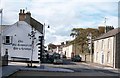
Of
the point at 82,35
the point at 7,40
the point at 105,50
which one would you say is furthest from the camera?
the point at 82,35

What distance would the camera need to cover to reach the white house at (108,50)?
186 feet

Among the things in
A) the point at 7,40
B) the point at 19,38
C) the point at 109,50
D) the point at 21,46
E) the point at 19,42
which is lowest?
the point at 109,50

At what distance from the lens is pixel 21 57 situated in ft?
182

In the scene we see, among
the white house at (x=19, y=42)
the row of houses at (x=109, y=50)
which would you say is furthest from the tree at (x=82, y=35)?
the white house at (x=19, y=42)

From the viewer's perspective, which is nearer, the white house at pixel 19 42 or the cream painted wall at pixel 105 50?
the white house at pixel 19 42

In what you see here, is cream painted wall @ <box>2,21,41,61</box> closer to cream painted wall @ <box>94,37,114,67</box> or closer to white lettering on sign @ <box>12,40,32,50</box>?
white lettering on sign @ <box>12,40,32,50</box>

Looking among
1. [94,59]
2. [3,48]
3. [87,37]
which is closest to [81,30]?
[87,37]

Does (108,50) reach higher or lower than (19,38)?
lower

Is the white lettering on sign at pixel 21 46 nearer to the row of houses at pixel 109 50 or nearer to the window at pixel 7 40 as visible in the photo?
the window at pixel 7 40

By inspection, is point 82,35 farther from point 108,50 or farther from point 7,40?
point 7,40

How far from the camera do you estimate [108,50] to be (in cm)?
6125

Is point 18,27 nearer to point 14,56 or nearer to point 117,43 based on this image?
point 14,56

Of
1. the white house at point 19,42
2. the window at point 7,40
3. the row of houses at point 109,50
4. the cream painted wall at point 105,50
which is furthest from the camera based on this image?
the cream painted wall at point 105,50

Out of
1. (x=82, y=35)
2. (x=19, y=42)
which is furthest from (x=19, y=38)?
(x=82, y=35)
